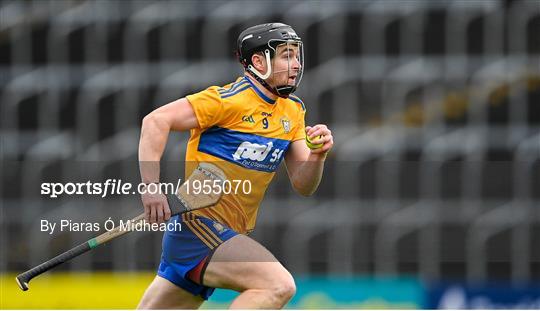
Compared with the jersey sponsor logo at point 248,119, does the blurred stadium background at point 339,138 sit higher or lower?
lower

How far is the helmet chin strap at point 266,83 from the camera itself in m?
5.29

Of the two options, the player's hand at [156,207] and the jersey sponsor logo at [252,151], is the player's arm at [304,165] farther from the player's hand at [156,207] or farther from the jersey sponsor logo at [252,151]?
the player's hand at [156,207]

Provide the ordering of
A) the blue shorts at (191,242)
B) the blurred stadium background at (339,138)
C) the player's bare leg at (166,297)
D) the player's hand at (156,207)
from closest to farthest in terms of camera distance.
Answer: the player's hand at (156,207) < the blue shorts at (191,242) < the player's bare leg at (166,297) < the blurred stadium background at (339,138)

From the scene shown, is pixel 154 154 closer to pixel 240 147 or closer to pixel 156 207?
pixel 156 207

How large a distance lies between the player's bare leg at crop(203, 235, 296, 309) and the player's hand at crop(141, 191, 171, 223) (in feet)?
0.91

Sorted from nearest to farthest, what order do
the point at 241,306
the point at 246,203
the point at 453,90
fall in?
the point at 241,306
the point at 246,203
the point at 453,90

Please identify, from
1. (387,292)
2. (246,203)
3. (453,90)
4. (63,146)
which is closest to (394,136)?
(453,90)

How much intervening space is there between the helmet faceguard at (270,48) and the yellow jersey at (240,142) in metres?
0.06

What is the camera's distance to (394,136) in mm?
9469

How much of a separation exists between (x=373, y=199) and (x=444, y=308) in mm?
1071

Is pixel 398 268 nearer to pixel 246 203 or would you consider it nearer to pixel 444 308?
pixel 444 308

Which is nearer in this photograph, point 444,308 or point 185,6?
point 444,308

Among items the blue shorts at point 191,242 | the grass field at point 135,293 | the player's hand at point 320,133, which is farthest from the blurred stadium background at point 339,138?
the player's hand at point 320,133

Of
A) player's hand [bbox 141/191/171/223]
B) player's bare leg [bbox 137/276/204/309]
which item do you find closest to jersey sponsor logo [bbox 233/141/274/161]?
player's hand [bbox 141/191/171/223]
